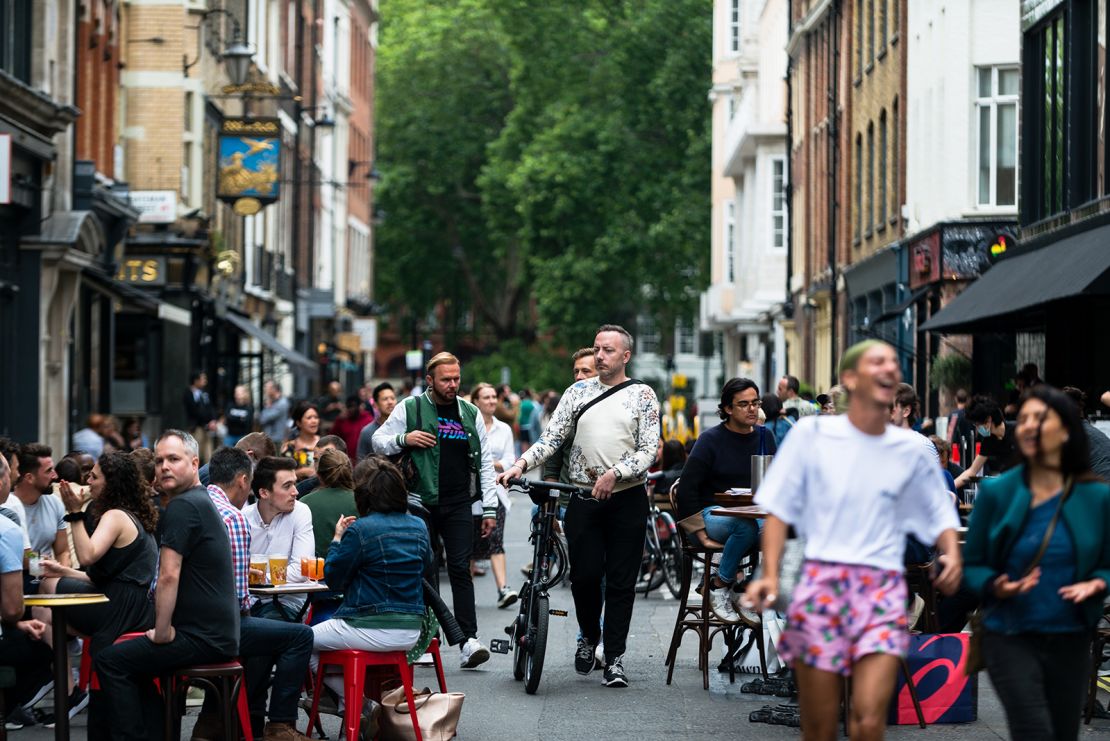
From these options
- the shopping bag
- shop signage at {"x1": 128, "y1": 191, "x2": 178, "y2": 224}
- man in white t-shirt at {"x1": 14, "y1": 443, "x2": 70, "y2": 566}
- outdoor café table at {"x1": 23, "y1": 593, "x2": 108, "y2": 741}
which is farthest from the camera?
shop signage at {"x1": 128, "y1": 191, "x2": 178, "y2": 224}

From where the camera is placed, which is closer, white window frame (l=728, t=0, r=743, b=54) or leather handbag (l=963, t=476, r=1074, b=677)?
leather handbag (l=963, t=476, r=1074, b=677)

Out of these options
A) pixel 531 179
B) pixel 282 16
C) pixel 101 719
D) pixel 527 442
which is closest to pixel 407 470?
pixel 101 719

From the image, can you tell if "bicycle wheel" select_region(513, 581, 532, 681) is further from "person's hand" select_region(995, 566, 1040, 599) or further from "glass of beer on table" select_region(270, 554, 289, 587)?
"person's hand" select_region(995, 566, 1040, 599)

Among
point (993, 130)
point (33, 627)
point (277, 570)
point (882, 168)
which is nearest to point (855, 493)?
point (33, 627)

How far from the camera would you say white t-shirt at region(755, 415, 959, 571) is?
7051 millimetres

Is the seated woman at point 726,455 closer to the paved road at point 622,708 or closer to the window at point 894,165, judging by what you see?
the paved road at point 622,708

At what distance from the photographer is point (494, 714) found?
11023 millimetres

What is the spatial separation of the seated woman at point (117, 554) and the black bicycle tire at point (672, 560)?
8.86 m

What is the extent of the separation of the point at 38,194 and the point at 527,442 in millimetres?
24866

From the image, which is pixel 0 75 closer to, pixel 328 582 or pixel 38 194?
pixel 38 194

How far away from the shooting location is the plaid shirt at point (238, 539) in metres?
9.65

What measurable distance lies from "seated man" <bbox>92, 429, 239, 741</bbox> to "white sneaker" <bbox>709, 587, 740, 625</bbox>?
373 centimetres

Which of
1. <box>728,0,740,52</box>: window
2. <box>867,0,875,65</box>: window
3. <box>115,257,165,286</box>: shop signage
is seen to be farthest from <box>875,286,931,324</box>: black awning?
<box>728,0,740,52</box>: window

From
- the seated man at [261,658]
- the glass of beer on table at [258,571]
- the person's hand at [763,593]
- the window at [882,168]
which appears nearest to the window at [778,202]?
the window at [882,168]
